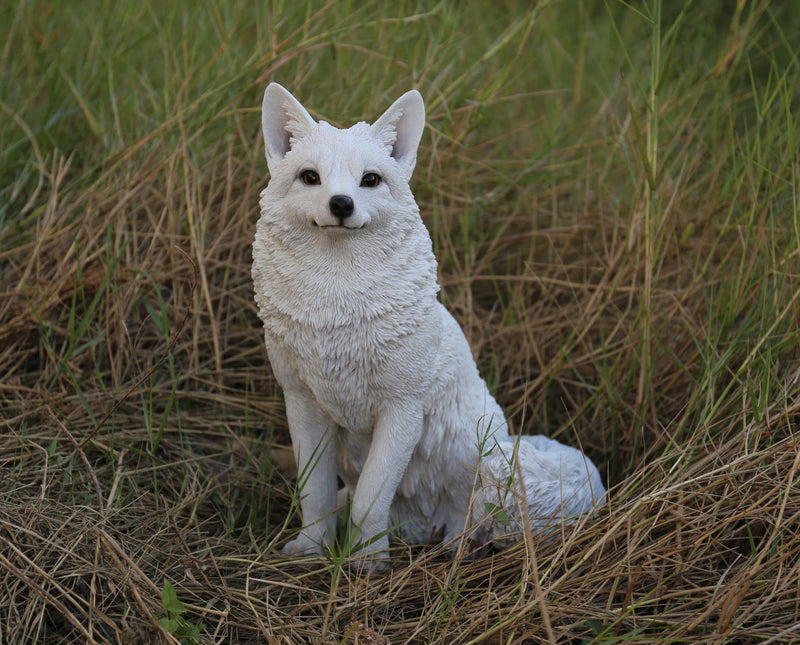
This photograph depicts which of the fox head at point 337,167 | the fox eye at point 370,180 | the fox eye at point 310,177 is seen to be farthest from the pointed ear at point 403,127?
the fox eye at point 310,177

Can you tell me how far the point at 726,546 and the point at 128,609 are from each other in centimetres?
175

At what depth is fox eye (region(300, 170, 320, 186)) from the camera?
87.5 inches

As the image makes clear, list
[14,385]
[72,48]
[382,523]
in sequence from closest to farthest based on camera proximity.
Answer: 1. [382,523]
2. [14,385]
3. [72,48]

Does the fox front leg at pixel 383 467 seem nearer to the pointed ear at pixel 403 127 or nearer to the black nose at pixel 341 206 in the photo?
the black nose at pixel 341 206

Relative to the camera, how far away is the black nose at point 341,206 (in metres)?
2.10

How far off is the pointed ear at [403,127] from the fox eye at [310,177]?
9.0 inches

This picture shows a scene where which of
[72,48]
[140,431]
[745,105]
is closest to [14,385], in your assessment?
[140,431]

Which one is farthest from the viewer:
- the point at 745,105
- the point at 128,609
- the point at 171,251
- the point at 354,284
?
the point at 745,105

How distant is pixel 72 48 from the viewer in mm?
3863

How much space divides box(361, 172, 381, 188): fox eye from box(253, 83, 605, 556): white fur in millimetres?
15

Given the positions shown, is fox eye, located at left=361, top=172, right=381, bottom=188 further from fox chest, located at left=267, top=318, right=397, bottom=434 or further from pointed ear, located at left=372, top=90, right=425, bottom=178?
fox chest, located at left=267, top=318, right=397, bottom=434

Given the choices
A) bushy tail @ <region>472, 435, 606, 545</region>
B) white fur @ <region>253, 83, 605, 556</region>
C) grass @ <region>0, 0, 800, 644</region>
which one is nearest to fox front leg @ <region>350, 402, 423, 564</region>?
white fur @ <region>253, 83, 605, 556</region>

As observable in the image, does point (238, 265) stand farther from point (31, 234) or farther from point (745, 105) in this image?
point (745, 105)

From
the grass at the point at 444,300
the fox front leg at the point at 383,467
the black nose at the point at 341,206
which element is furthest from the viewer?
the fox front leg at the point at 383,467
